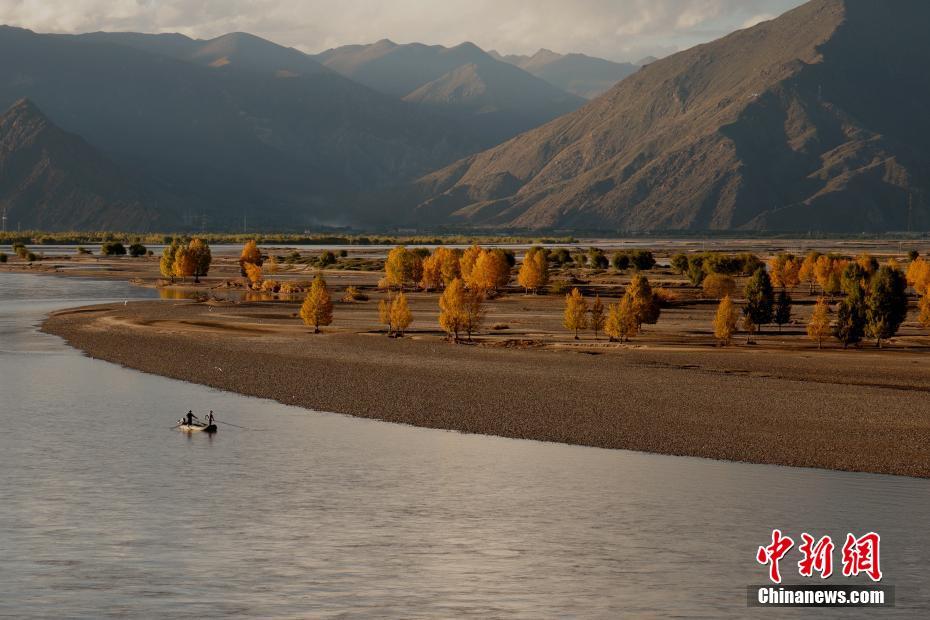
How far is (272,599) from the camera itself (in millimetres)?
25156

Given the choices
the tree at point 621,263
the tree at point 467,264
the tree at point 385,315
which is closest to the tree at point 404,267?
the tree at point 467,264

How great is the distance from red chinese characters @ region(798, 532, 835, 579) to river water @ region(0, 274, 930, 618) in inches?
17.4

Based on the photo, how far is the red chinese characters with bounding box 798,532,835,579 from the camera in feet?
89.3

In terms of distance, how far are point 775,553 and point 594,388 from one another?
24268 millimetres

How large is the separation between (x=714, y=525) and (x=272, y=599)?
1232cm

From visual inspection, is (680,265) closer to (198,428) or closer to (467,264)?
(467,264)

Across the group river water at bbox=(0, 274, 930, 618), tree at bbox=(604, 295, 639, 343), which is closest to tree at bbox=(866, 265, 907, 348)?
tree at bbox=(604, 295, 639, 343)

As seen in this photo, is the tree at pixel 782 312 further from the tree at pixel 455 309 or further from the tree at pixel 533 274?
the tree at pixel 533 274

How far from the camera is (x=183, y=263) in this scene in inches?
5221

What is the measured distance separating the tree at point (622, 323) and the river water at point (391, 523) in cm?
2762

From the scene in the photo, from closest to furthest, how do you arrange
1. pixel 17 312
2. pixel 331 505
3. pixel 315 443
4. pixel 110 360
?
pixel 331 505 < pixel 315 443 < pixel 110 360 < pixel 17 312

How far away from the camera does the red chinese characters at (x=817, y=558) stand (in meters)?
27.2

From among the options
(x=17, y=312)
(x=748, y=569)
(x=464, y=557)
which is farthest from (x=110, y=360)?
(x=748, y=569)

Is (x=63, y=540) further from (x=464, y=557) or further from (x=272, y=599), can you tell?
(x=464, y=557)
